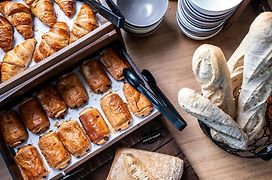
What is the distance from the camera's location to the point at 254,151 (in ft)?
3.80

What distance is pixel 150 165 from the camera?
3.80 ft

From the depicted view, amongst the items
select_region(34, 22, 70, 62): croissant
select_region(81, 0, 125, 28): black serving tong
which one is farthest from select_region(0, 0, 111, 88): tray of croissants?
select_region(81, 0, 125, 28): black serving tong

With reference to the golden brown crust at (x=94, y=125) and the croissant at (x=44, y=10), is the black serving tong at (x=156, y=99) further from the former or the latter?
the croissant at (x=44, y=10)

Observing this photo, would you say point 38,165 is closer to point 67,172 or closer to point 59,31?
point 67,172

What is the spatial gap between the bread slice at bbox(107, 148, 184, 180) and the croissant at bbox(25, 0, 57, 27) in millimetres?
405

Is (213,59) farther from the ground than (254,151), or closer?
farther from the ground

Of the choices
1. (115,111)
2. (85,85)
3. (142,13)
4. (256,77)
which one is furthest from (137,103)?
(256,77)

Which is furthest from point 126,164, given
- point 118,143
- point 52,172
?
point 52,172

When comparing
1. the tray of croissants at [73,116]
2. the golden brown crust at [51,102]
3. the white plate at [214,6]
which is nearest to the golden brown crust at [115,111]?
the tray of croissants at [73,116]

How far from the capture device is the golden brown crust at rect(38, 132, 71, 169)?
3.84 ft

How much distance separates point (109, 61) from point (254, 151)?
1.50ft

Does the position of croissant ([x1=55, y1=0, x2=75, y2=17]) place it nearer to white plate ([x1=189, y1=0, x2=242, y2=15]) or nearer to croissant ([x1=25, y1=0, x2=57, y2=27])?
croissant ([x1=25, y1=0, x2=57, y2=27])

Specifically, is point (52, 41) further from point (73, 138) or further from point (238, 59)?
point (238, 59)

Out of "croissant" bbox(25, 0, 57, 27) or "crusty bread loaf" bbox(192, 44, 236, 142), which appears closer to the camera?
"crusty bread loaf" bbox(192, 44, 236, 142)
